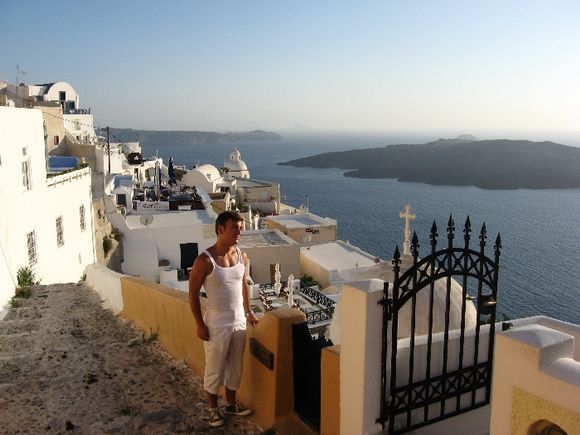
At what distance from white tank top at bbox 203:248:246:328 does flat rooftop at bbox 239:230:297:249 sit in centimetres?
2461

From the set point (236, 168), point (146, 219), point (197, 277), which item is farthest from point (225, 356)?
point (236, 168)

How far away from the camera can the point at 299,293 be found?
2312 centimetres

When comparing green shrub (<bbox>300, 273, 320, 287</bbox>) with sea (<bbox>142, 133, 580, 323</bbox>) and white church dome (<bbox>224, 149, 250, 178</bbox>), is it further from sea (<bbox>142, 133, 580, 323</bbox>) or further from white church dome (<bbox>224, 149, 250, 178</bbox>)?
white church dome (<bbox>224, 149, 250, 178</bbox>)

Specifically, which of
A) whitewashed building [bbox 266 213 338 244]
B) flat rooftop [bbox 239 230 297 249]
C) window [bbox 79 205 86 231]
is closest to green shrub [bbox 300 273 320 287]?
flat rooftop [bbox 239 230 297 249]

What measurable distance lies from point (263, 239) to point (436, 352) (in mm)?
28034

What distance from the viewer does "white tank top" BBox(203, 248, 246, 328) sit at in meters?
4.97

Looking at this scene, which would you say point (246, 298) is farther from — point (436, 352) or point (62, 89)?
point (62, 89)

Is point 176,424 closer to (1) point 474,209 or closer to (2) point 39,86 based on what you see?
(2) point 39,86

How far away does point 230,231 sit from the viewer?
4.92 meters

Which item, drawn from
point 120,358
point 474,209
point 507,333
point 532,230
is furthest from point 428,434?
point 474,209

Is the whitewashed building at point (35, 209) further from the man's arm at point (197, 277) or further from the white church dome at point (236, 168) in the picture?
the white church dome at point (236, 168)

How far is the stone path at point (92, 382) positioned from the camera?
5.45 metres

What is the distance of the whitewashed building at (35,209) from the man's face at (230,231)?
7.21 meters

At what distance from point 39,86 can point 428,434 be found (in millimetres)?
53186
